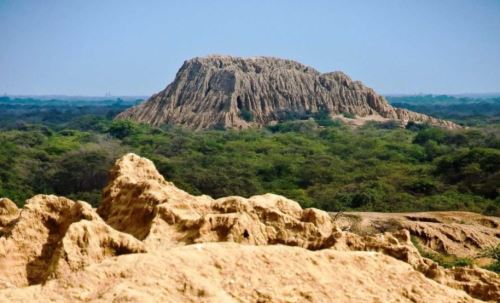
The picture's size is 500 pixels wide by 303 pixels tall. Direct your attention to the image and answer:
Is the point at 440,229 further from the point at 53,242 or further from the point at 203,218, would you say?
the point at 53,242

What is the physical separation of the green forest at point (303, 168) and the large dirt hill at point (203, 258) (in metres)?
19.8

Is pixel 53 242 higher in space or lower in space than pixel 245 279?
lower

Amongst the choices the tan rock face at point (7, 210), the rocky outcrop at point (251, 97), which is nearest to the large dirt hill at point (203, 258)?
the tan rock face at point (7, 210)

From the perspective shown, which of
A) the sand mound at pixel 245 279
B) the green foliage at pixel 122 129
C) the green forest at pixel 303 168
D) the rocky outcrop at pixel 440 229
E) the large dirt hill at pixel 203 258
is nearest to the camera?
the sand mound at pixel 245 279

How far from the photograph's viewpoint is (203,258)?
5.96 m

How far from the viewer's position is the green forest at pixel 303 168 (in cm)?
2906

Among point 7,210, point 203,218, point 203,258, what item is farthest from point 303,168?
point 203,258

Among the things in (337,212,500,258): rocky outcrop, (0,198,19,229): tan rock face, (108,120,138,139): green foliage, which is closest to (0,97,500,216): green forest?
(108,120,138,139): green foliage

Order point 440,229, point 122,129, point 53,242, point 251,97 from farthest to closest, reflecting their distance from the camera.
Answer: point 251,97
point 122,129
point 440,229
point 53,242

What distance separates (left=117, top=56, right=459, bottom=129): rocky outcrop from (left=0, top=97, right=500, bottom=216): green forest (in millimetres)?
12169

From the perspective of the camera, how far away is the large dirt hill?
5.53 m

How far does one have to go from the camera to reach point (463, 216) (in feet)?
75.9

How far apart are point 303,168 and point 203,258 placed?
33.2m

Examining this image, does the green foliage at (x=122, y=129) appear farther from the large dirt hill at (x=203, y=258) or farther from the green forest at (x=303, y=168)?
the large dirt hill at (x=203, y=258)
